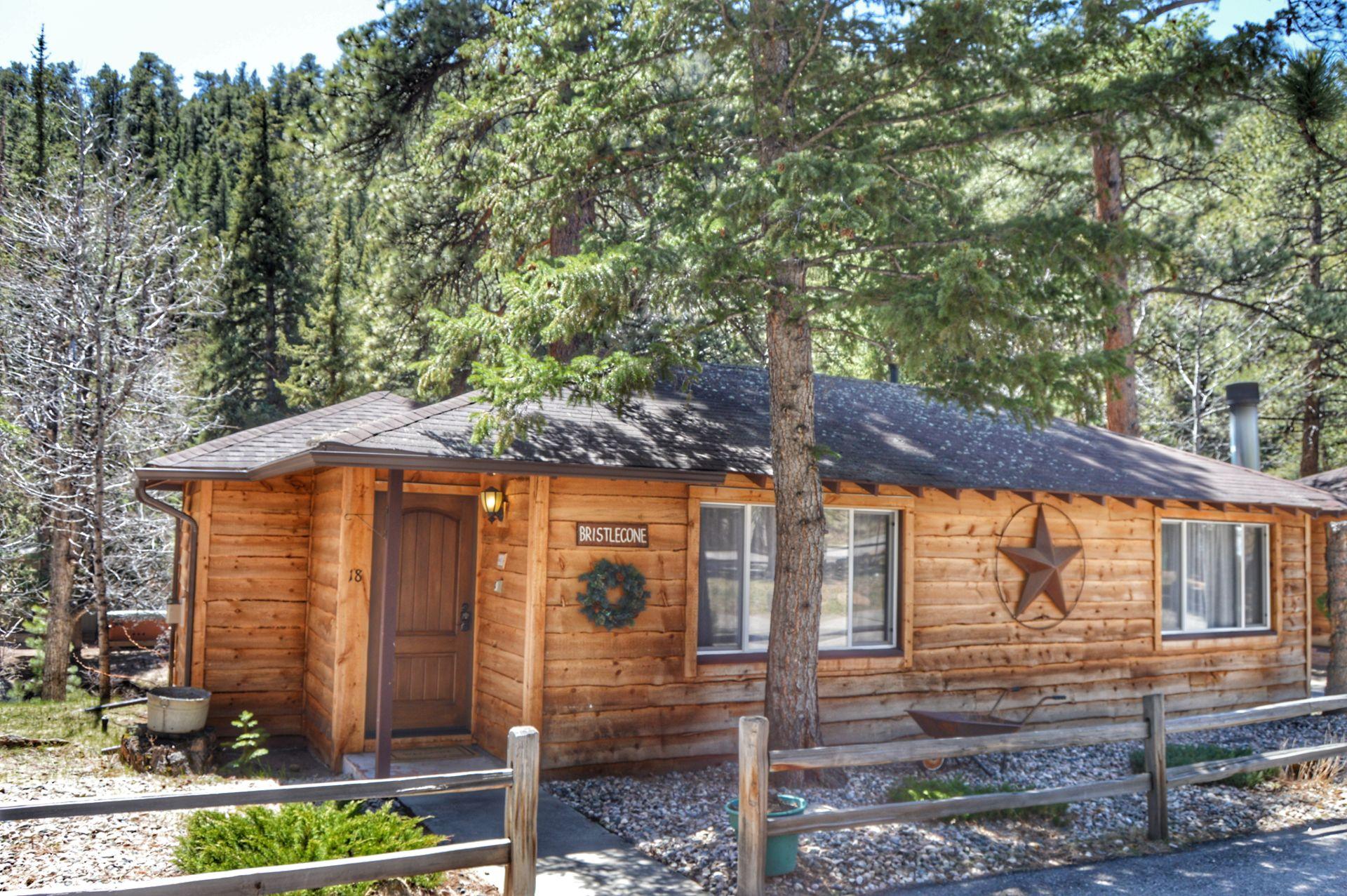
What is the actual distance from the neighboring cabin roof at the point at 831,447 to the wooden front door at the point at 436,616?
46.6 inches

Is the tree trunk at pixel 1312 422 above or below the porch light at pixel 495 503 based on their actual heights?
above

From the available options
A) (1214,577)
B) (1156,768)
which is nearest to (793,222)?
(1156,768)

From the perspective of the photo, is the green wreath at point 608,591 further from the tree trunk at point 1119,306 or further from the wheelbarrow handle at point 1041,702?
the tree trunk at point 1119,306

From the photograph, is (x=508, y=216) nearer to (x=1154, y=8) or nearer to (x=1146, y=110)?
(x=1146, y=110)

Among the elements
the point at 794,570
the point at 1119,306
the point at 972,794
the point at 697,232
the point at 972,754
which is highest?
the point at 1119,306

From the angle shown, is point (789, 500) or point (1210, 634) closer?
point (789, 500)

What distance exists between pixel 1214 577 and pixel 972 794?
7.01 meters

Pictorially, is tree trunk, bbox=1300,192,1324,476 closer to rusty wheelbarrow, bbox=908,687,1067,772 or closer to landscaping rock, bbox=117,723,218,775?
rusty wheelbarrow, bbox=908,687,1067,772

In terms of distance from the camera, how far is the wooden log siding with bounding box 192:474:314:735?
10289mm

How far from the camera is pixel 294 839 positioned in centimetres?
539

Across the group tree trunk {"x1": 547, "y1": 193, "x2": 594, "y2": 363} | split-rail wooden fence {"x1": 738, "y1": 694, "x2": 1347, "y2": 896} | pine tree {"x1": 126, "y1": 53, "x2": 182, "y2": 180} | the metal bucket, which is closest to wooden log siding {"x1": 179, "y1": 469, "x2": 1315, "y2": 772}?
the metal bucket

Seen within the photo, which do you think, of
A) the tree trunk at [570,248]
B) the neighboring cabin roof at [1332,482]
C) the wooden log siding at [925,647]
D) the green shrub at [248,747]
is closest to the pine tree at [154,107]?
the tree trunk at [570,248]

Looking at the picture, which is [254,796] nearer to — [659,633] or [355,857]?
[355,857]

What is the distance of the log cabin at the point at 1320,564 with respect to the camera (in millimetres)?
18297
